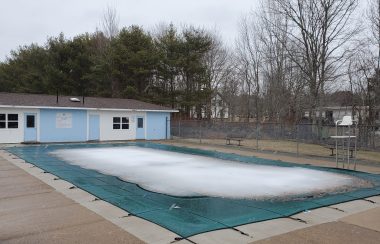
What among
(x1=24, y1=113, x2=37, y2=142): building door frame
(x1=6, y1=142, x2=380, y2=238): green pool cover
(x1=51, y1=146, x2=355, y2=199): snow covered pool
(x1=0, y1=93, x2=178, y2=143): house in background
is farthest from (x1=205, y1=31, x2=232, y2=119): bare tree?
(x1=6, y1=142, x2=380, y2=238): green pool cover

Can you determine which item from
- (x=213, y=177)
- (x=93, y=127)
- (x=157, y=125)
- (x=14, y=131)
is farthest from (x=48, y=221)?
(x=157, y=125)

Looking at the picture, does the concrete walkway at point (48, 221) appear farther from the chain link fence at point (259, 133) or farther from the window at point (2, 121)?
the chain link fence at point (259, 133)

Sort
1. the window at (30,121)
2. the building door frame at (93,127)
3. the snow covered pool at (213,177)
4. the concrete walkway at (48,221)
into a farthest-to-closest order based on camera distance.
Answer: the building door frame at (93,127)
the window at (30,121)
the snow covered pool at (213,177)
the concrete walkway at (48,221)

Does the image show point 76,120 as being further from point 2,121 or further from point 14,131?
point 2,121

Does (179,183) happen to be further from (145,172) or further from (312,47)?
(312,47)

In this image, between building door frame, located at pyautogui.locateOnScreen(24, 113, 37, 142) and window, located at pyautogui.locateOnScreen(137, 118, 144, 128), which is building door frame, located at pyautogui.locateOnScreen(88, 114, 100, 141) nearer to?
window, located at pyautogui.locateOnScreen(137, 118, 144, 128)

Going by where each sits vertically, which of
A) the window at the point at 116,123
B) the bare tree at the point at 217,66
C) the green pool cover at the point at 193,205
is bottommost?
the green pool cover at the point at 193,205

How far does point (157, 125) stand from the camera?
27.2 metres

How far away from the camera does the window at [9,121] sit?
20630 mm

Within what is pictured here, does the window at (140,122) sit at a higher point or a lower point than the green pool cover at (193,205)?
higher

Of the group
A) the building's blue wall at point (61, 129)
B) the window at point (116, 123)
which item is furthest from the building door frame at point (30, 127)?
the window at point (116, 123)

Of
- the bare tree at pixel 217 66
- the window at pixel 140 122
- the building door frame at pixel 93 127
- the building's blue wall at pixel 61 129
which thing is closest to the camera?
the building's blue wall at pixel 61 129

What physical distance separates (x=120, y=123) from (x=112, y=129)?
2.48 ft

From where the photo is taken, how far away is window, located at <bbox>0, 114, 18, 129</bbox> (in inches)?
812
